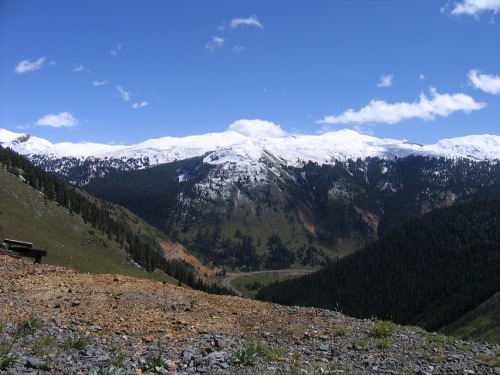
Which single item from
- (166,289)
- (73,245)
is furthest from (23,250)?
(73,245)

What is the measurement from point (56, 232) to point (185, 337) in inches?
6029

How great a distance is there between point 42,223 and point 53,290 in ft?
483

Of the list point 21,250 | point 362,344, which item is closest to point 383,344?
point 362,344

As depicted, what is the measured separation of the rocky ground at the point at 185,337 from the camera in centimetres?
1373

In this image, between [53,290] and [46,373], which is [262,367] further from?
[53,290]

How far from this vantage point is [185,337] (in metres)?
17.1

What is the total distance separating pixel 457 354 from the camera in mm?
16781

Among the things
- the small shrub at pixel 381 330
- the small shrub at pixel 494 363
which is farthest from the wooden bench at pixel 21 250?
the small shrub at pixel 494 363

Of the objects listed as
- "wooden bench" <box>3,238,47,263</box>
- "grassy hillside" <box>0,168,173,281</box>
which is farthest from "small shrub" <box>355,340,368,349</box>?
"grassy hillside" <box>0,168,173,281</box>

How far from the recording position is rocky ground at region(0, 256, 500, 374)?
13.7 meters

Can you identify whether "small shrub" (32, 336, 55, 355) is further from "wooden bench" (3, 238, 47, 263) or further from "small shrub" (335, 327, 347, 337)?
"wooden bench" (3, 238, 47, 263)

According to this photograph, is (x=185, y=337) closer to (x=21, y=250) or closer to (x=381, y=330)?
(x=381, y=330)

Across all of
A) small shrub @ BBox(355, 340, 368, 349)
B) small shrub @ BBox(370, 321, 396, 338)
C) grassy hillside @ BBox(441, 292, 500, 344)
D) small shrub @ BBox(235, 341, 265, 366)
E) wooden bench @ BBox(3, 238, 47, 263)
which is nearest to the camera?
small shrub @ BBox(235, 341, 265, 366)

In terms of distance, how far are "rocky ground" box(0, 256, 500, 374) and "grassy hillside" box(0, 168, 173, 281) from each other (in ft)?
349
